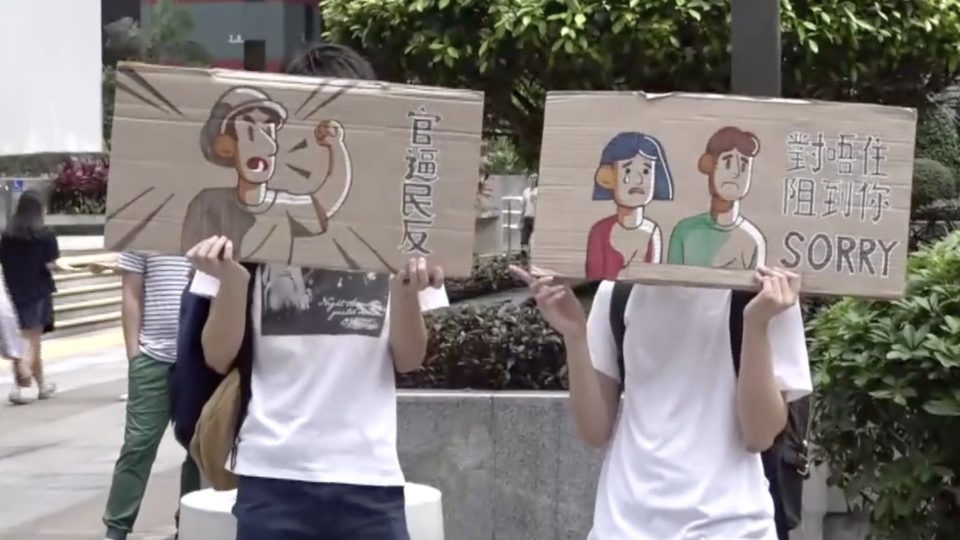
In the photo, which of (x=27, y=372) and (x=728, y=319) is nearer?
(x=728, y=319)

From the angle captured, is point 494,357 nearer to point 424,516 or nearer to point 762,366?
point 424,516

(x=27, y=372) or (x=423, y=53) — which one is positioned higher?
(x=423, y=53)

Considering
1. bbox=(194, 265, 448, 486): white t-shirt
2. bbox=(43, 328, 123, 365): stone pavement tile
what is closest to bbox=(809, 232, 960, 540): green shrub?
bbox=(194, 265, 448, 486): white t-shirt

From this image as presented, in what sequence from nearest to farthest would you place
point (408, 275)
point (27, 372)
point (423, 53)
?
point (408, 275) < point (423, 53) < point (27, 372)

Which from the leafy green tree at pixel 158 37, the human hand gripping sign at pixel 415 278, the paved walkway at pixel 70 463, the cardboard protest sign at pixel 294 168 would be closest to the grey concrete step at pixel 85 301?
the paved walkway at pixel 70 463

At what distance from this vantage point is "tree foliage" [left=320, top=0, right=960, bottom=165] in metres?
7.31

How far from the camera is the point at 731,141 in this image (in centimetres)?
332

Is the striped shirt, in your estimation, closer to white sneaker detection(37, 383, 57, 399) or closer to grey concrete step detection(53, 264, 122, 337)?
white sneaker detection(37, 383, 57, 399)

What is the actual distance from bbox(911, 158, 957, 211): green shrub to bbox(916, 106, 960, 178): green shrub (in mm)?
332

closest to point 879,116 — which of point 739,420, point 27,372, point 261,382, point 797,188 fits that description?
point 797,188

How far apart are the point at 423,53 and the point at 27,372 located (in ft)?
22.4

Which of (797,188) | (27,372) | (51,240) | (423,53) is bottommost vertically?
(27,372)

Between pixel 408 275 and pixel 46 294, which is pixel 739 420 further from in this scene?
pixel 46 294

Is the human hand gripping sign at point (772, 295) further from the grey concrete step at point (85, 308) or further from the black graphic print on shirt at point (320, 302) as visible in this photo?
the grey concrete step at point (85, 308)
